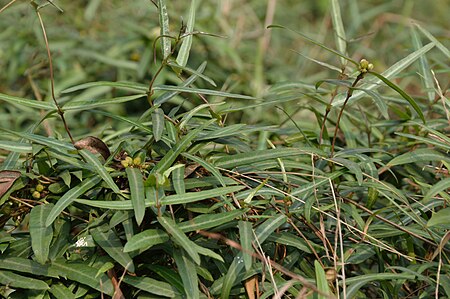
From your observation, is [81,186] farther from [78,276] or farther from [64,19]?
[64,19]

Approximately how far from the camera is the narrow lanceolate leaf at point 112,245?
1032mm

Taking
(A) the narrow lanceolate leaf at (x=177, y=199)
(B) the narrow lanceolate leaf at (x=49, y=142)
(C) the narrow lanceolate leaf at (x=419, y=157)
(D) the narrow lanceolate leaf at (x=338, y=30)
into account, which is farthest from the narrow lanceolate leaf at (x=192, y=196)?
(D) the narrow lanceolate leaf at (x=338, y=30)

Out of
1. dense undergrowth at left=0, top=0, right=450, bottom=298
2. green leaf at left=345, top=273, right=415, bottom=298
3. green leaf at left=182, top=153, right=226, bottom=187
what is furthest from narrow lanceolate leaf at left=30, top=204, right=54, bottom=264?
green leaf at left=345, top=273, right=415, bottom=298

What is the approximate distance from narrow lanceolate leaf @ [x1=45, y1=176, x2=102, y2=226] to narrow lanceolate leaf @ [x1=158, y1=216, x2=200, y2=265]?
134 mm

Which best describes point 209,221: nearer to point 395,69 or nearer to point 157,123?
point 157,123

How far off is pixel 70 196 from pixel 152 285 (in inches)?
7.1

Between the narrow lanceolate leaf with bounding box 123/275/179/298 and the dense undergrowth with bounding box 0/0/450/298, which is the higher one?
the dense undergrowth with bounding box 0/0/450/298

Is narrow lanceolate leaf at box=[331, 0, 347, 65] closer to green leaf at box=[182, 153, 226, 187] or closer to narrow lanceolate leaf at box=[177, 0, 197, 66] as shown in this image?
narrow lanceolate leaf at box=[177, 0, 197, 66]

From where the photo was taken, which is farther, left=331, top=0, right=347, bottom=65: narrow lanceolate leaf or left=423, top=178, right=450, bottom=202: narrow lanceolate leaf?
left=331, top=0, right=347, bottom=65: narrow lanceolate leaf

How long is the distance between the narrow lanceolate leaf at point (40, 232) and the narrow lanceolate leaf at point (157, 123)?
7.7 inches

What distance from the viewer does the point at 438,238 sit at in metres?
1.16

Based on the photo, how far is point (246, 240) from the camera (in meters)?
1.03

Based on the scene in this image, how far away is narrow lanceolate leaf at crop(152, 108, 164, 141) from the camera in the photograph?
1.11 metres

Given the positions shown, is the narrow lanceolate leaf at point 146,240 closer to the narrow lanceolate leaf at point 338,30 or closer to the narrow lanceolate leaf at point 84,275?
the narrow lanceolate leaf at point 84,275
